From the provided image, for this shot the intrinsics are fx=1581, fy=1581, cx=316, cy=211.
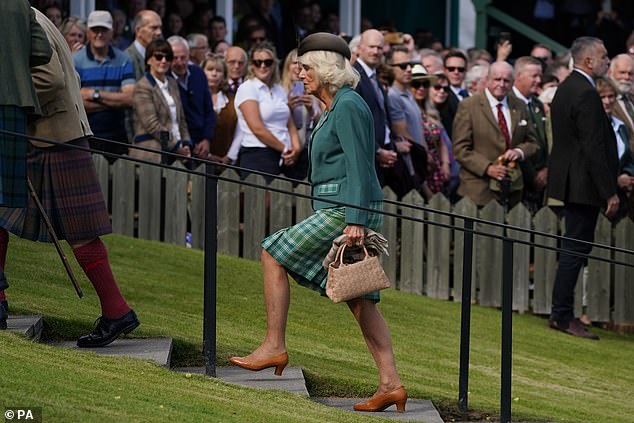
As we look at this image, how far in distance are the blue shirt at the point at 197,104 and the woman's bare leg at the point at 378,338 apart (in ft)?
21.9

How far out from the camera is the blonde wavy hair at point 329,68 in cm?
862

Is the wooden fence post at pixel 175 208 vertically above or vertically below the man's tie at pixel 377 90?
below

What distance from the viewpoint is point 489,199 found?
50.6 ft

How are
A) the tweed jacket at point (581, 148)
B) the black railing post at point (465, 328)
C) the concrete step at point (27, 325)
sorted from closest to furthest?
the concrete step at point (27, 325)
the black railing post at point (465, 328)
the tweed jacket at point (581, 148)

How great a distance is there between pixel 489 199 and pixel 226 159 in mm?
2592

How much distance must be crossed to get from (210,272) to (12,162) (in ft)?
4.10

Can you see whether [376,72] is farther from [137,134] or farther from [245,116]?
[137,134]

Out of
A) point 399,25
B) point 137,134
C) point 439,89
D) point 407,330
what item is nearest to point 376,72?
point 439,89

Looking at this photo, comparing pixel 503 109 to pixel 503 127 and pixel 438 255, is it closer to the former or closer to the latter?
pixel 503 127

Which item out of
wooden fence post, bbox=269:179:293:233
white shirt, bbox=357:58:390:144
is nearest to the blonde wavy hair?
white shirt, bbox=357:58:390:144

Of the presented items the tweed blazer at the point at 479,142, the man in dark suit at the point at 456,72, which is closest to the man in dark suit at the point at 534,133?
the tweed blazer at the point at 479,142

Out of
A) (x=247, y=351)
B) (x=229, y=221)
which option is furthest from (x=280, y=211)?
(x=247, y=351)

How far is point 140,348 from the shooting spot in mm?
9141

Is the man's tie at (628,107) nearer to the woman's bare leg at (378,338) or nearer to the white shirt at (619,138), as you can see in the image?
the white shirt at (619,138)
